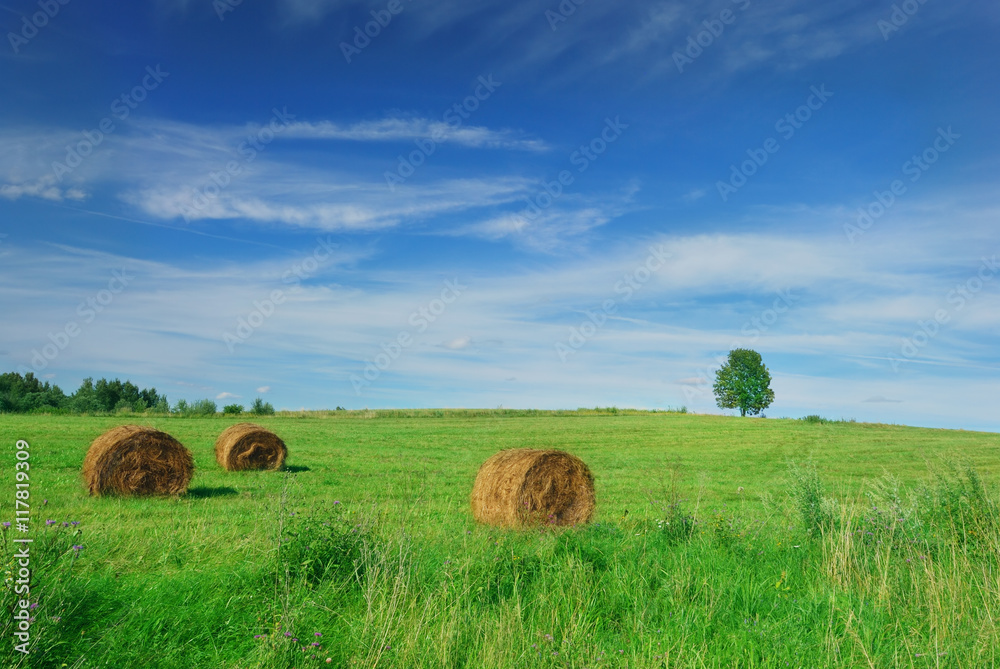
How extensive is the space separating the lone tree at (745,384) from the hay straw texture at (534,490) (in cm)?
6795

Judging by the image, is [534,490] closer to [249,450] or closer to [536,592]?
[536,592]

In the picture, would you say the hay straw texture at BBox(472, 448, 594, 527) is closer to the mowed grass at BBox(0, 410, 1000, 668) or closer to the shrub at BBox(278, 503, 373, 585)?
the mowed grass at BBox(0, 410, 1000, 668)

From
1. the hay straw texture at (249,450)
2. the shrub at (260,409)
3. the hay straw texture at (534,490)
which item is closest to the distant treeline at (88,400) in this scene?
the shrub at (260,409)

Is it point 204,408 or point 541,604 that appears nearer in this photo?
point 541,604

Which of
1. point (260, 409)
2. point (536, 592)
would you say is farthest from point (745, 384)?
point (536, 592)

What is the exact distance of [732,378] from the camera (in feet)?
251

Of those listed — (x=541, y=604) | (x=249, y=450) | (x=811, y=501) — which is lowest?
(x=541, y=604)

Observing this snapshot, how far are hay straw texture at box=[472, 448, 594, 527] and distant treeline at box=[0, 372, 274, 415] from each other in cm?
4557

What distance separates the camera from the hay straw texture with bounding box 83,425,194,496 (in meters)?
14.2

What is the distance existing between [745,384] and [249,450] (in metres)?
66.7

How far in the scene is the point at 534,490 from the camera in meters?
12.1

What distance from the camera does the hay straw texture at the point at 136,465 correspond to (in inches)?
560

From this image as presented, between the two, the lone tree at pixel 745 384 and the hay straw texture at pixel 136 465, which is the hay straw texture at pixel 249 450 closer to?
the hay straw texture at pixel 136 465

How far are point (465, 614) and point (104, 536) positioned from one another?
453cm
